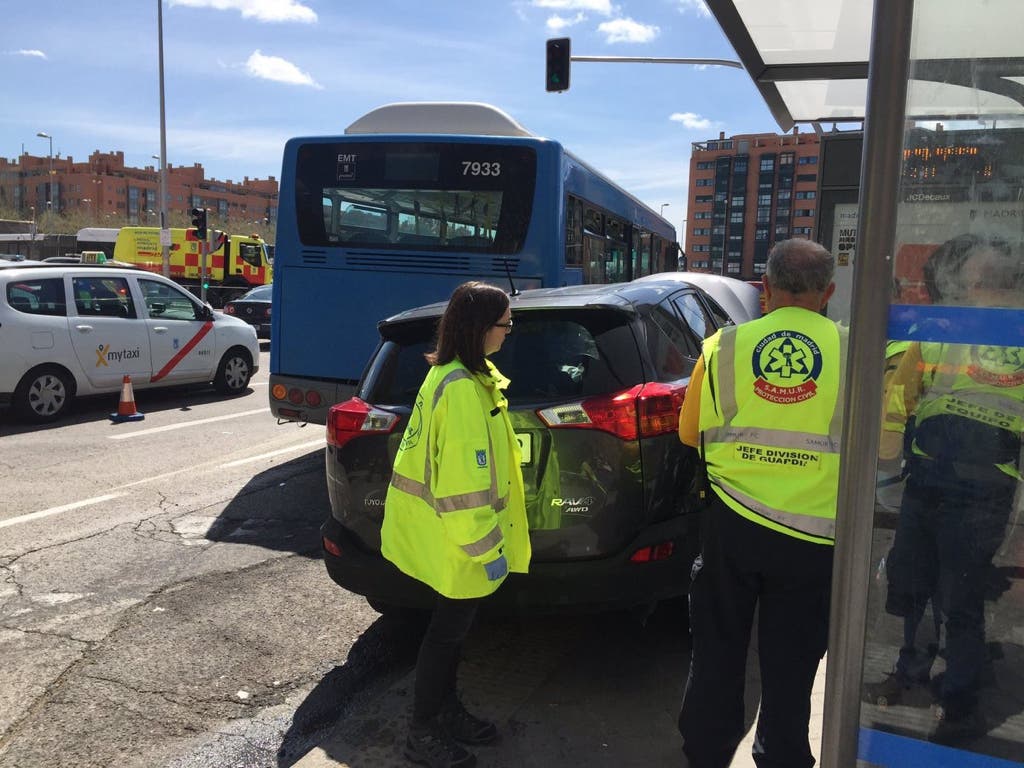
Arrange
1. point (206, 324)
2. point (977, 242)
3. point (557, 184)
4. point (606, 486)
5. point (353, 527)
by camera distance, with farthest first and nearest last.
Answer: point (206, 324)
point (557, 184)
point (353, 527)
point (606, 486)
point (977, 242)

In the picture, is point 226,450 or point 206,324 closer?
point 226,450

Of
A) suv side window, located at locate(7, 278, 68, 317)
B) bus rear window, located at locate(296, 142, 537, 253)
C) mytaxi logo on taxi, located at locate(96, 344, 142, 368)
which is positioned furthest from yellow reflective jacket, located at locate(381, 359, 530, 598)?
mytaxi logo on taxi, located at locate(96, 344, 142, 368)

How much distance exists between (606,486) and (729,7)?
2238 millimetres

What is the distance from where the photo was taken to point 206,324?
11930 millimetres

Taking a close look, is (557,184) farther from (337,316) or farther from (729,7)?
(729,7)

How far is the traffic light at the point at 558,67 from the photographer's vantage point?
16.7 m

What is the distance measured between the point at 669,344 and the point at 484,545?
1.57m

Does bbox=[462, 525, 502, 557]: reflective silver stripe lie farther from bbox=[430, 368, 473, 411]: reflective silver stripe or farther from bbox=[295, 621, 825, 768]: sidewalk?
bbox=[295, 621, 825, 768]: sidewalk

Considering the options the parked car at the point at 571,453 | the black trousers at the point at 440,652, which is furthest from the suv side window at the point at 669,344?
the black trousers at the point at 440,652

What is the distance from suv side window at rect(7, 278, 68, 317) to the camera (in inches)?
378

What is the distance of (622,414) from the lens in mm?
3354

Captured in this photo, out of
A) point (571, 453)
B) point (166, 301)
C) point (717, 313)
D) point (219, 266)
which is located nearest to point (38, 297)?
point (166, 301)

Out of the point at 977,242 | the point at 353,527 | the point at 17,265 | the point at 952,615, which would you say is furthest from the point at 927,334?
the point at 17,265

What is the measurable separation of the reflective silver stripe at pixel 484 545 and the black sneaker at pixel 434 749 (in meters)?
0.73
